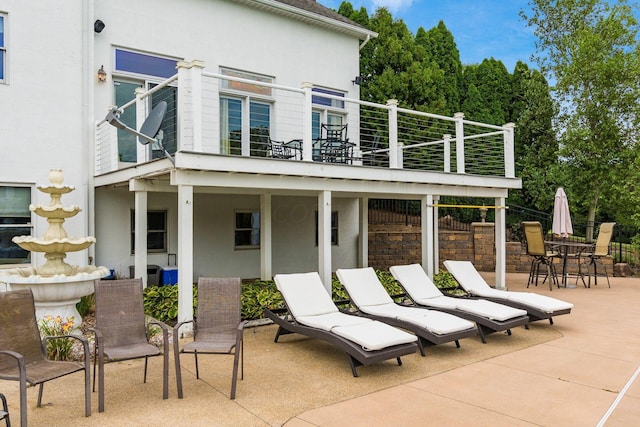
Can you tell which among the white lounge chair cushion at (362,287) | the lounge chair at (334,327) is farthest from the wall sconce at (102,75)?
the white lounge chair cushion at (362,287)

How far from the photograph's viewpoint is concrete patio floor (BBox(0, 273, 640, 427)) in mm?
4648

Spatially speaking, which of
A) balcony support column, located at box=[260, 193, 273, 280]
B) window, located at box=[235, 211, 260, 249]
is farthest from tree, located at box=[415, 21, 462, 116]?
balcony support column, located at box=[260, 193, 273, 280]

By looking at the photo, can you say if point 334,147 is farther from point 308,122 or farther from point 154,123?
point 154,123

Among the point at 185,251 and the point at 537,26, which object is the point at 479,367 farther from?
the point at 537,26

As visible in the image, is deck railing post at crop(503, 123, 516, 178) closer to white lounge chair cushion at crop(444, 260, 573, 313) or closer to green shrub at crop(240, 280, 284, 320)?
white lounge chair cushion at crop(444, 260, 573, 313)

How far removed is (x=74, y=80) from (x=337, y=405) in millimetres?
8063

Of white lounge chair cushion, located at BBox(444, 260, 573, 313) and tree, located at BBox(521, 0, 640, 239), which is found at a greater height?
tree, located at BBox(521, 0, 640, 239)

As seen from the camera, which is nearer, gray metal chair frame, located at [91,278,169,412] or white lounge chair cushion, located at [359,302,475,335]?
gray metal chair frame, located at [91,278,169,412]

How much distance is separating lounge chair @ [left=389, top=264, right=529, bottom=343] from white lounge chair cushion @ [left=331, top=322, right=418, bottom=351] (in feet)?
6.17

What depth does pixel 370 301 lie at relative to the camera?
316 inches

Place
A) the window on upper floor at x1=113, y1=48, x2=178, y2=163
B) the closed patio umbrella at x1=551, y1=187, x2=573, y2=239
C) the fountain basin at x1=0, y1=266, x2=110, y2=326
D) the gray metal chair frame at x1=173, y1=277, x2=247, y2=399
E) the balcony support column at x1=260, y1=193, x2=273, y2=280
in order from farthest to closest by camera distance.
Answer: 1. the closed patio umbrella at x1=551, y1=187, x2=573, y2=239
2. the balcony support column at x1=260, y1=193, x2=273, y2=280
3. the window on upper floor at x1=113, y1=48, x2=178, y2=163
4. the fountain basin at x1=0, y1=266, x2=110, y2=326
5. the gray metal chair frame at x1=173, y1=277, x2=247, y2=399

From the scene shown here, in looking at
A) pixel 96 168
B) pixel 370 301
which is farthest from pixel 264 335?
pixel 96 168

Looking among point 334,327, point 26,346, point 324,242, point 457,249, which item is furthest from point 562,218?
point 26,346

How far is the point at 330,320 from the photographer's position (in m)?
6.89
